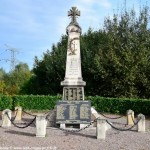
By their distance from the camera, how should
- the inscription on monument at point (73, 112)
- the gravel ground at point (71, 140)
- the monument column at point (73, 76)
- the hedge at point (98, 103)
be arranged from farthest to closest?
the hedge at point (98, 103) → the monument column at point (73, 76) → the inscription on monument at point (73, 112) → the gravel ground at point (71, 140)

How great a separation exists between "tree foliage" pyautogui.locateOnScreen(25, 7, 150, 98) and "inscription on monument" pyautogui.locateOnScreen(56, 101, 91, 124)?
1323cm

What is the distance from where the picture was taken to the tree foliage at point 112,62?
28344 millimetres

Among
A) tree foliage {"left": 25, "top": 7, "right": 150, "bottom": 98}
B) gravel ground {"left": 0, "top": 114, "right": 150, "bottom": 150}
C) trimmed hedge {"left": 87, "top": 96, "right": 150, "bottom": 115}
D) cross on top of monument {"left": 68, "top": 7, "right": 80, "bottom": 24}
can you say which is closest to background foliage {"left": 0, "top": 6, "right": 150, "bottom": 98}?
tree foliage {"left": 25, "top": 7, "right": 150, "bottom": 98}

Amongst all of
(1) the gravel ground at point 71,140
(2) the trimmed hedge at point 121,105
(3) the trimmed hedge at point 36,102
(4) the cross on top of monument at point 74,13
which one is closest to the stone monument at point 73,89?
(4) the cross on top of monument at point 74,13

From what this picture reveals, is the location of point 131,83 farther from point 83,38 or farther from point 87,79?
point 83,38

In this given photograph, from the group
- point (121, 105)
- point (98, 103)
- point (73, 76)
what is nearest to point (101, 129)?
point (73, 76)

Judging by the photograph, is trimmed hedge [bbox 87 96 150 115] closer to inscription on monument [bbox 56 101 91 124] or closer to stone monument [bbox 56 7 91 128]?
stone monument [bbox 56 7 91 128]

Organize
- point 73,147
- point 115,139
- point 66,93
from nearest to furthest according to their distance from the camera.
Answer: point 73,147, point 115,139, point 66,93

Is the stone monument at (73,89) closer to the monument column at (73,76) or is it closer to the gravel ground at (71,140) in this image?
the monument column at (73,76)

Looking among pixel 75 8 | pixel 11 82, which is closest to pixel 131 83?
pixel 75 8

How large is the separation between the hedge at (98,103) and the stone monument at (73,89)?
8.95m

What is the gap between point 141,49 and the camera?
95.0 feet

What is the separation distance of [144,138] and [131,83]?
1515 cm

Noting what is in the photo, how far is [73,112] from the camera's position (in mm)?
15344
